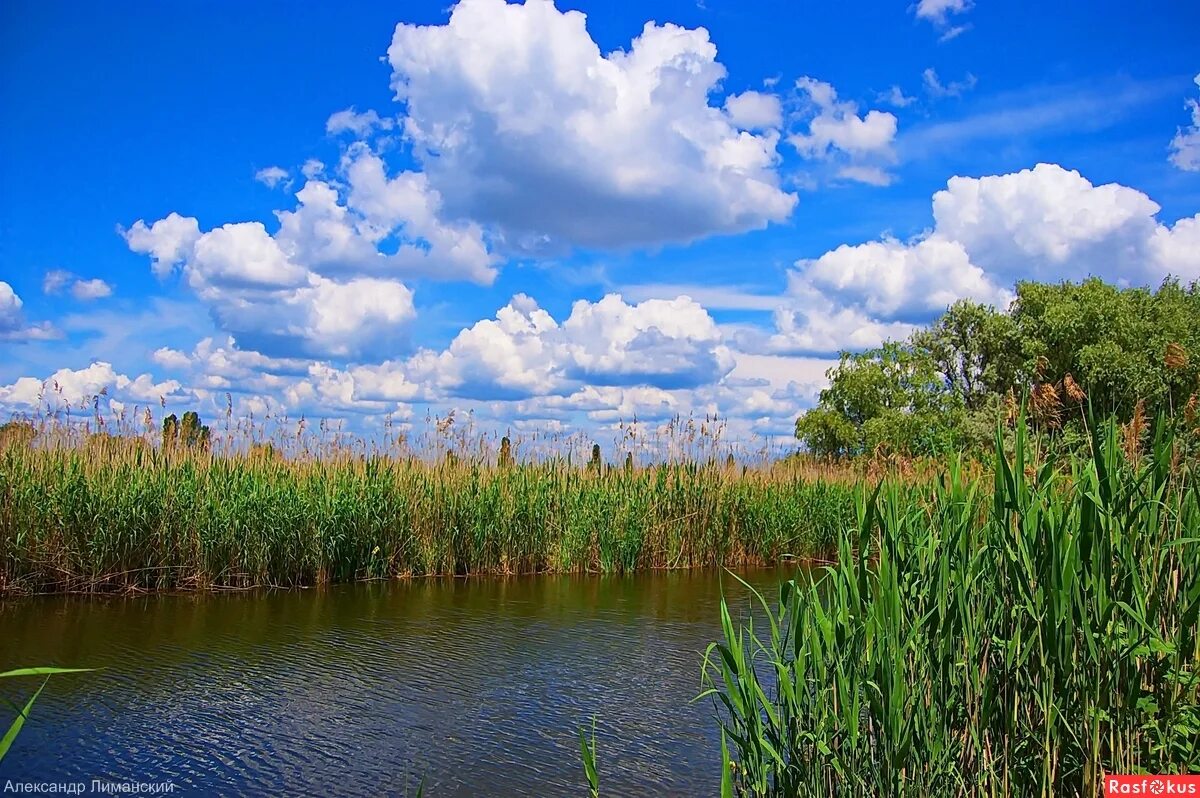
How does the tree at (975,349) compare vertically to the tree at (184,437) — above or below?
→ above

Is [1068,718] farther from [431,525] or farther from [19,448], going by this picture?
[19,448]

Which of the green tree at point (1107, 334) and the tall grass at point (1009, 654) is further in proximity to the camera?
the green tree at point (1107, 334)

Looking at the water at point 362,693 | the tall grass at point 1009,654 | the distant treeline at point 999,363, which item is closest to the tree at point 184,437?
the water at point 362,693

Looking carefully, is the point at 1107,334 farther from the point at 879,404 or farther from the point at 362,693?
the point at 362,693

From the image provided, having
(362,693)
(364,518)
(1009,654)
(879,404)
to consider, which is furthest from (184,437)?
(879,404)

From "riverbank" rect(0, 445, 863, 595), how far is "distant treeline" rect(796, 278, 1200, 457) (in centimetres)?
830

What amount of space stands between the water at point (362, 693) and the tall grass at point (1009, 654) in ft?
5.50

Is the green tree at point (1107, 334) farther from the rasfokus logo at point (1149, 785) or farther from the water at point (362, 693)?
the rasfokus logo at point (1149, 785)

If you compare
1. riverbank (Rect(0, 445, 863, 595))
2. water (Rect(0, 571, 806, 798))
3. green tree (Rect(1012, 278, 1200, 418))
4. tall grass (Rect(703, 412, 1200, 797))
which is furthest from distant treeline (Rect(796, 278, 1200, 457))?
tall grass (Rect(703, 412, 1200, 797))

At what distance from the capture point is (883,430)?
26.3 meters

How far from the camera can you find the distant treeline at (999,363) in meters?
22.9

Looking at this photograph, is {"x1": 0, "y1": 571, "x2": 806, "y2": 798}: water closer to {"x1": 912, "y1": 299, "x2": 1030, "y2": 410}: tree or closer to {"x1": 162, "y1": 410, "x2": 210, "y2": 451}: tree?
{"x1": 162, "y1": 410, "x2": 210, "y2": 451}: tree

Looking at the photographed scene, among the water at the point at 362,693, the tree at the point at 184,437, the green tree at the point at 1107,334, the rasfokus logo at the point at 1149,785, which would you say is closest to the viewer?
the rasfokus logo at the point at 1149,785

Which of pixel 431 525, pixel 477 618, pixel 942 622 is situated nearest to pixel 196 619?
pixel 477 618
